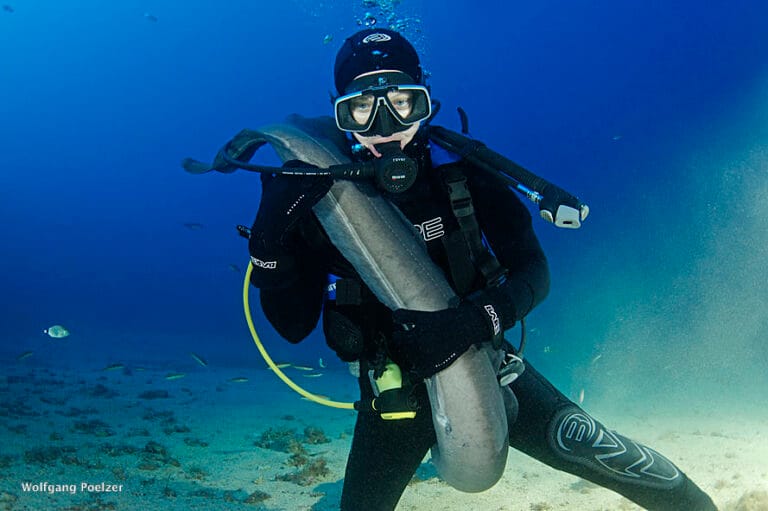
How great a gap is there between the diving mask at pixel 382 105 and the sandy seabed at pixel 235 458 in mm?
3780

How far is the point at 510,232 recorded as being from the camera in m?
2.88

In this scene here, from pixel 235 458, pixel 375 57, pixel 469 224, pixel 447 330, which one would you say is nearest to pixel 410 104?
pixel 375 57

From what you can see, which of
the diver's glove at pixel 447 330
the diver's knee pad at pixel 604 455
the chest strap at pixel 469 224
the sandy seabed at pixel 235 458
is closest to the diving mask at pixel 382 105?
the chest strap at pixel 469 224

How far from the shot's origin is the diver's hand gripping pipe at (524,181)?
2.17m

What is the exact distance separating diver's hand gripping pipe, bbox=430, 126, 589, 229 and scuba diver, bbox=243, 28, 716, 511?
Result: 0.09 meters

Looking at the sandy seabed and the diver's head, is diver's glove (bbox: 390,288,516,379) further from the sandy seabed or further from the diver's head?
the sandy seabed

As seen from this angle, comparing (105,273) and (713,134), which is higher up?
(713,134)

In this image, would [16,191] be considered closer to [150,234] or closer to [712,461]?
[150,234]

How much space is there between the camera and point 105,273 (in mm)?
84562

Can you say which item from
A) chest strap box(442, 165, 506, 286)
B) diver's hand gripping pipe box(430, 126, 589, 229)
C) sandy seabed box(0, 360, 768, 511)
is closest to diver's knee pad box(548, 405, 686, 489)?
chest strap box(442, 165, 506, 286)

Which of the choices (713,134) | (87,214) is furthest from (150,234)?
(713,134)

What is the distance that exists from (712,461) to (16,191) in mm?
137308

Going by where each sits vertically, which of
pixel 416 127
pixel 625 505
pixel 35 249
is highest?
pixel 416 127

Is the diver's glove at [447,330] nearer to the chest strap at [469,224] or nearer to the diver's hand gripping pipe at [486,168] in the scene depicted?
the chest strap at [469,224]
